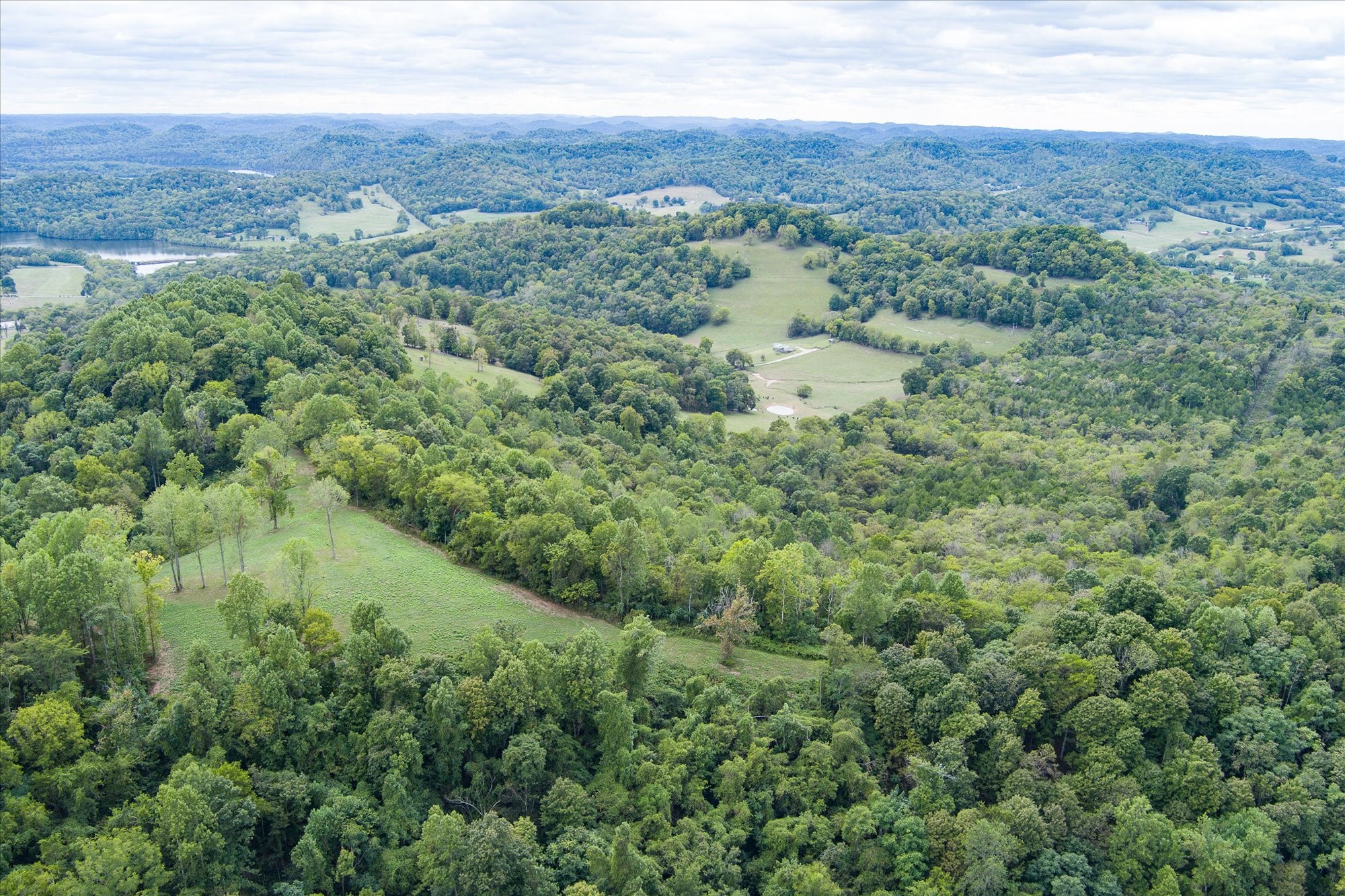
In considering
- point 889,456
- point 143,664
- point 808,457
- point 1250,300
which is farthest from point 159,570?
point 1250,300

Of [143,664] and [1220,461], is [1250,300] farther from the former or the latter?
[143,664]

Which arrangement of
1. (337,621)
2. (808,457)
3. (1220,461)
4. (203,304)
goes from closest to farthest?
(337,621) → (203,304) → (1220,461) → (808,457)

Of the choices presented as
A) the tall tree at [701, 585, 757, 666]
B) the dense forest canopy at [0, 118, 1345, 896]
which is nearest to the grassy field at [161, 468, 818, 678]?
the dense forest canopy at [0, 118, 1345, 896]

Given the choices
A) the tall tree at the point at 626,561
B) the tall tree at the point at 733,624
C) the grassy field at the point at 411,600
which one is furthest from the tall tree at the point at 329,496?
the tall tree at the point at 733,624

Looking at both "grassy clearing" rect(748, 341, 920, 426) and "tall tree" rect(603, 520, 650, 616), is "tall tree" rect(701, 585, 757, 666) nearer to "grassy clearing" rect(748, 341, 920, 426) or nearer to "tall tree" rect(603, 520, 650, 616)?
"tall tree" rect(603, 520, 650, 616)

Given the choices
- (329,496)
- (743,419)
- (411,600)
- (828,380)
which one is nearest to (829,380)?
(828,380)

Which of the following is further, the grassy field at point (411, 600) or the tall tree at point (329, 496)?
the tall tree at point (329, 496)

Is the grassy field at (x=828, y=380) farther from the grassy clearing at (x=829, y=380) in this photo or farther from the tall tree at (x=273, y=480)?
the tall tree at (x=273, y=480)
